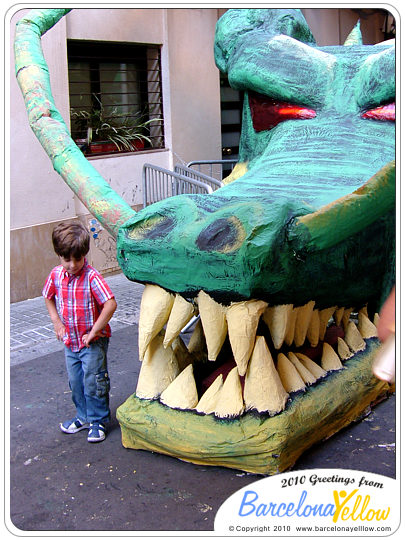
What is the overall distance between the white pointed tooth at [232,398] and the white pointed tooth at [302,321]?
0.34 m

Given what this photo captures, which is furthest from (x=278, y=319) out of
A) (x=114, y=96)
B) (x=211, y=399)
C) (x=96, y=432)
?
(x=114, y=96)

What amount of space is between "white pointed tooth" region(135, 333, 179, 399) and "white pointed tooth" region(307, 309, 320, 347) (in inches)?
26.5

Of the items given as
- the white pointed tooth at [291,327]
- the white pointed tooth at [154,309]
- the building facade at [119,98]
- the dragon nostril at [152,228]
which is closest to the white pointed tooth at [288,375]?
the white pointed tooth at [291,327]

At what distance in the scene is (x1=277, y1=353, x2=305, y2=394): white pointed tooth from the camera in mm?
3145

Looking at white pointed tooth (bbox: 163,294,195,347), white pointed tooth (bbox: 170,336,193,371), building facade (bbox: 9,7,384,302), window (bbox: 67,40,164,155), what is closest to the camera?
white pointed tooth (bbox: 163,294,195,347)

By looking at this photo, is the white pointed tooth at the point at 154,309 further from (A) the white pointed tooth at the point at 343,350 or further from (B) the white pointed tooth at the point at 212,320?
(A) the white pointed tooth at the point at 343,350

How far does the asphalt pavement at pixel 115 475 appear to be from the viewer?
9.27 ft

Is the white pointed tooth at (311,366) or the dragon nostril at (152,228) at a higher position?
the dragon nostril at (152,228)

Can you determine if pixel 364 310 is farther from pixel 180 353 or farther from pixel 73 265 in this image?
pixel 73 265

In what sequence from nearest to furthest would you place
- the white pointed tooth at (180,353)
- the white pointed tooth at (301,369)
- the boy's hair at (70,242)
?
the white pointed tooth at (301,369) → the white pointed tooth at (180,353) → the boy's hair at (70,242)

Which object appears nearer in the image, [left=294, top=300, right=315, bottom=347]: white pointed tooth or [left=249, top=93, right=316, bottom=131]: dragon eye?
[left=294, top=300, right=315, bottom=347]: white pointed tooth

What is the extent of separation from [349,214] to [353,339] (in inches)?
52.6

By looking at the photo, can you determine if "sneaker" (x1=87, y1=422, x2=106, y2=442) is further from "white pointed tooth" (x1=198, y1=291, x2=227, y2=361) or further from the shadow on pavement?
"white pointed tooth" (x1=198, y1=291, x2=227, y2=361)

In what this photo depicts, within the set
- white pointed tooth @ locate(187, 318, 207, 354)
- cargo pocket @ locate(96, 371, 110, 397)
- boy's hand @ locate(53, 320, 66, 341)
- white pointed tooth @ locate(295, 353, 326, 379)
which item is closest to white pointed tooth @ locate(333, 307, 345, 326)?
white pointed tooth @ locate(295, 353, 326, 379)
